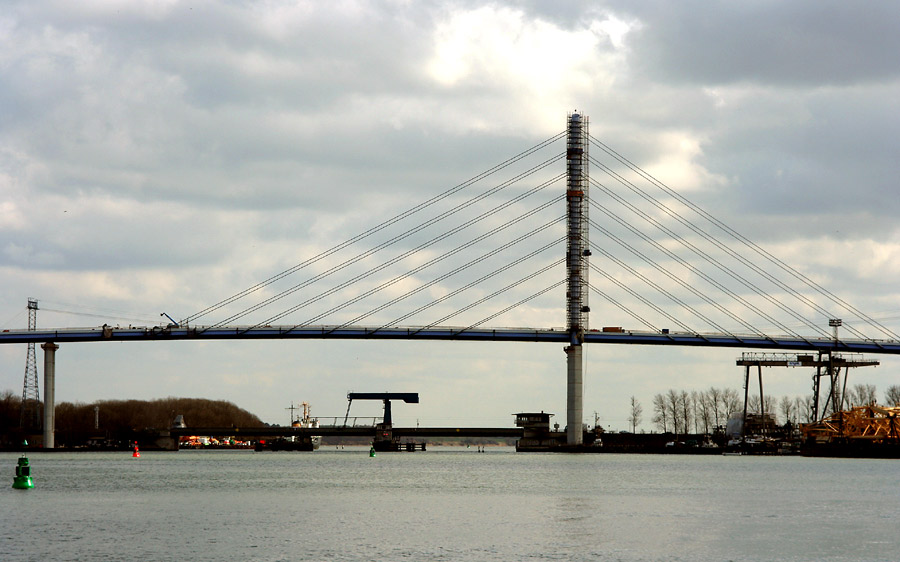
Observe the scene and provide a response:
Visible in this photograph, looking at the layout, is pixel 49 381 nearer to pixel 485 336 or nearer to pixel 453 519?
pixel 485 336

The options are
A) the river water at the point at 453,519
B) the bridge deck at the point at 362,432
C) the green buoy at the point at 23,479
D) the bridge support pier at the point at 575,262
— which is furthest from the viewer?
the bridge deck at the point at 362,432

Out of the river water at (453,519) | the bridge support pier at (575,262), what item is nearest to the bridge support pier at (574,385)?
the bridge support pier at (575,262)

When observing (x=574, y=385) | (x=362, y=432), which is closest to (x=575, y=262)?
(x=574, y=385)

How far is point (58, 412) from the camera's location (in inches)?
7810

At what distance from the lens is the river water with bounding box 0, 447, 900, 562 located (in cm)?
3525

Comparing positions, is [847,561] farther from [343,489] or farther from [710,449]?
[710,449]

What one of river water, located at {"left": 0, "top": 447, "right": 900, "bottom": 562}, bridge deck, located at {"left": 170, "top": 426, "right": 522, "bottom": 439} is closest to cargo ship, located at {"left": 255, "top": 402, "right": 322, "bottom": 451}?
bridge deck, located at {"left": 170, "top": 426, "right": 522, "bottom": 439}

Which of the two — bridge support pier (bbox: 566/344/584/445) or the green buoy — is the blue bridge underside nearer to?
bridge support pier (bbox: 566/344/584/445)

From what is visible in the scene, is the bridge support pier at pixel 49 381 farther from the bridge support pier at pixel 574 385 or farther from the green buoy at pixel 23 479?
the green buoy at pixel 23 479

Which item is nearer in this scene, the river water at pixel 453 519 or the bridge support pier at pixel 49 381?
the river water at pixel 453 519

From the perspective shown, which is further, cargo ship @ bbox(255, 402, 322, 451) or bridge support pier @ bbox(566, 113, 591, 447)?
cargo ship @ bbox(255, 402, 322, 451)

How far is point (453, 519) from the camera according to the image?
44.9 metres

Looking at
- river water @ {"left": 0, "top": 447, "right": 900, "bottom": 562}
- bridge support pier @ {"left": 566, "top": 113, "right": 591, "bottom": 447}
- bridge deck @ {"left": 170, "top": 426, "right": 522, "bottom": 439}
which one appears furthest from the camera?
bridge deck @ {"left": 170, "top": 426, "right": 522, "bottom": 439}

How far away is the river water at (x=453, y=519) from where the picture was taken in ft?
116
